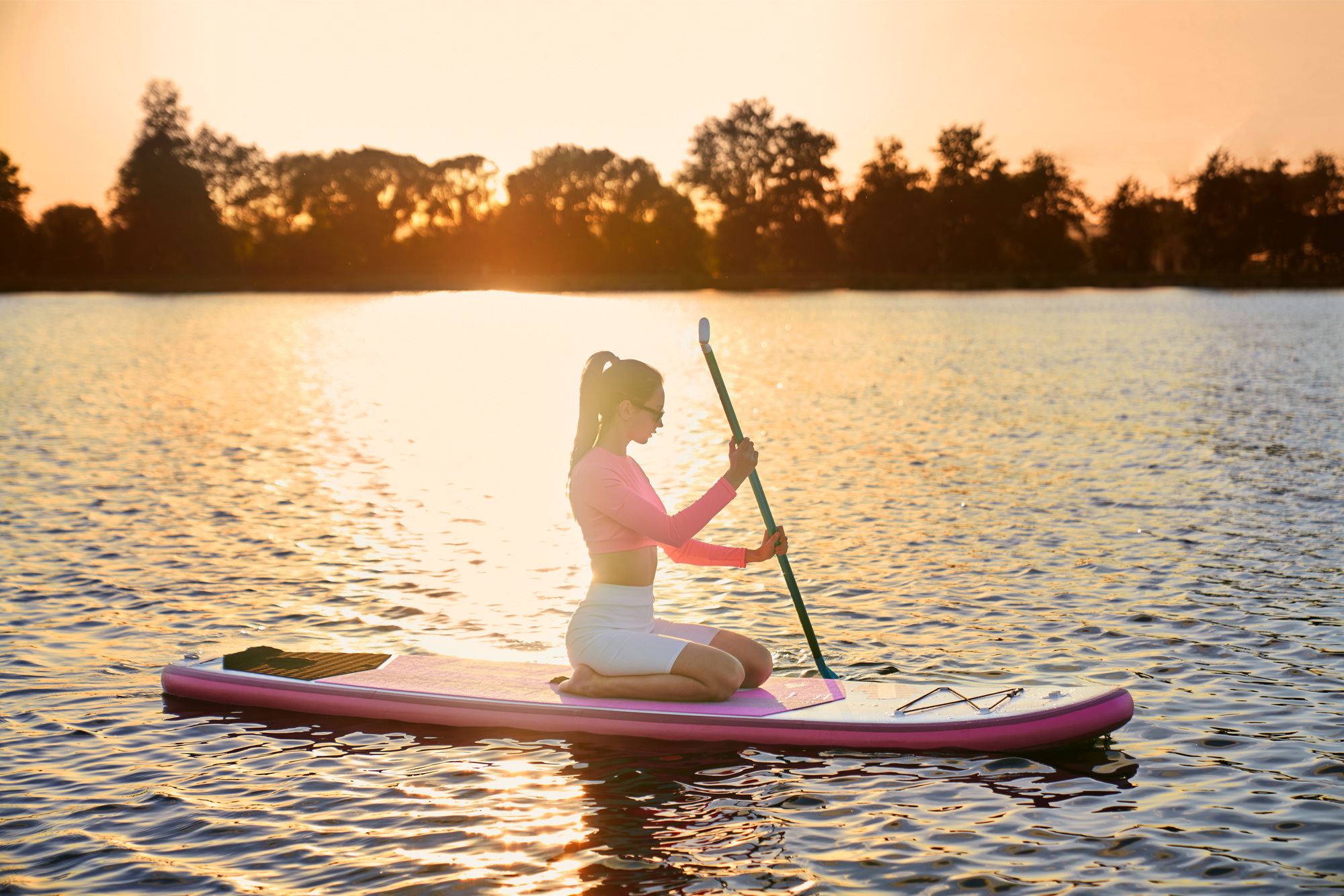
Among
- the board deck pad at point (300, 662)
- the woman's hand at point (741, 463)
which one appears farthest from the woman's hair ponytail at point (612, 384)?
the board deck pad at point (300, 662)

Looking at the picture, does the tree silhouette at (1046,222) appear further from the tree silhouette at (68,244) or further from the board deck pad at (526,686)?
the board deck pad at (526,686)

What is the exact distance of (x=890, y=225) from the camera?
419 feet

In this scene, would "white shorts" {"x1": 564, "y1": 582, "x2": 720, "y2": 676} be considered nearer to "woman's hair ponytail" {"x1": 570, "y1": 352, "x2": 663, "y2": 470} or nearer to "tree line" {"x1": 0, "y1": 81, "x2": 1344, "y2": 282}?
"woman's hair ponytail" {"x1": 570, "y1": 352, "x2": 663, "y2": 470}

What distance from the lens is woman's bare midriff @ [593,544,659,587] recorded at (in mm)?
7078

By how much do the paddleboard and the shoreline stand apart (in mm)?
116007

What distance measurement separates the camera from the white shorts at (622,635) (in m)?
7.16

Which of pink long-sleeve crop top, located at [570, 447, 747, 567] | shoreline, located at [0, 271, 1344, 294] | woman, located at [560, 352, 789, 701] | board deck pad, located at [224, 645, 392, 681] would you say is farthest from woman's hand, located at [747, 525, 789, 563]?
shoreline, located at [0, 271, 1344, 294]

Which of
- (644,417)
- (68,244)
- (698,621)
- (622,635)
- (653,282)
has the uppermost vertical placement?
(68,244)

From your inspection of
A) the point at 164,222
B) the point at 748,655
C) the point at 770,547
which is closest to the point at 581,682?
the point at 748,655

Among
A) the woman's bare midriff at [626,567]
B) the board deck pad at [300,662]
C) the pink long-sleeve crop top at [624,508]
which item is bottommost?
the board deck pad at [300,662]

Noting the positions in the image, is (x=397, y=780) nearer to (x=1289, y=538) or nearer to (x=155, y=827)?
(x=155, y=827)

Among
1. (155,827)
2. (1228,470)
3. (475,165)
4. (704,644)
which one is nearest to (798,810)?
(704,644)

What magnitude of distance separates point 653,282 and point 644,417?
389 ft

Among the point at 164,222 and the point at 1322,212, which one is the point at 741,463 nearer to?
the point at 164,222
